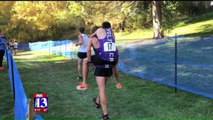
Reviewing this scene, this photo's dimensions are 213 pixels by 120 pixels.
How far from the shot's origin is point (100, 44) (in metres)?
7.33

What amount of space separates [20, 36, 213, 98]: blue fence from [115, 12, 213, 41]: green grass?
11271 mm

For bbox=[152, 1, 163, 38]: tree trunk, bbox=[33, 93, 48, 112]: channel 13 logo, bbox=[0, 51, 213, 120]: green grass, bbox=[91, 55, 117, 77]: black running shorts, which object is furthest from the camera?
bbox=[152, 1, 163, 38]: tree trunk

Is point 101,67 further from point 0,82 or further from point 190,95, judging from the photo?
point 0,82

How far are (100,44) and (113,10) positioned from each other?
830 inches

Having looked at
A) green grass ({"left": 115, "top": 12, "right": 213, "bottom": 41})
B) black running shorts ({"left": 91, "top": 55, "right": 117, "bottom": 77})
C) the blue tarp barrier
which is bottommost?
the blue tarp barrier

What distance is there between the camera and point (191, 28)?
1267 inches

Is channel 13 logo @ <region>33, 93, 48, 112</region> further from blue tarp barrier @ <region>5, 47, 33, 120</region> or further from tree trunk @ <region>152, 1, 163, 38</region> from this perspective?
tree trunk @ <region>152, 1, 163, 38</region>

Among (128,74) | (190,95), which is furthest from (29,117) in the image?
(128,74)

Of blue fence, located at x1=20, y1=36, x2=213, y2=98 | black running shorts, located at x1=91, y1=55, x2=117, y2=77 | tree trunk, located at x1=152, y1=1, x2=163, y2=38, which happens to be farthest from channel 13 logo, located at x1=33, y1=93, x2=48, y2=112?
tree trunk, located at x1=152, y1=1, x2=163, y2=38

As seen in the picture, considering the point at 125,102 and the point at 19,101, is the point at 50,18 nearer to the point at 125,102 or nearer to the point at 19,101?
the point at 125,102

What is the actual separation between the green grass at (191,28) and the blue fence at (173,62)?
11.3 meters

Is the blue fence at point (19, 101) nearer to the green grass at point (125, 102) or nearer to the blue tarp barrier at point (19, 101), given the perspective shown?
the blue tarp barrier at point (19, 101)

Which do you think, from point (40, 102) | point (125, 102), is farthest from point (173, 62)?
point (40, 102)

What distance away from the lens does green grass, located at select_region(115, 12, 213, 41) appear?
28056 millimetres
